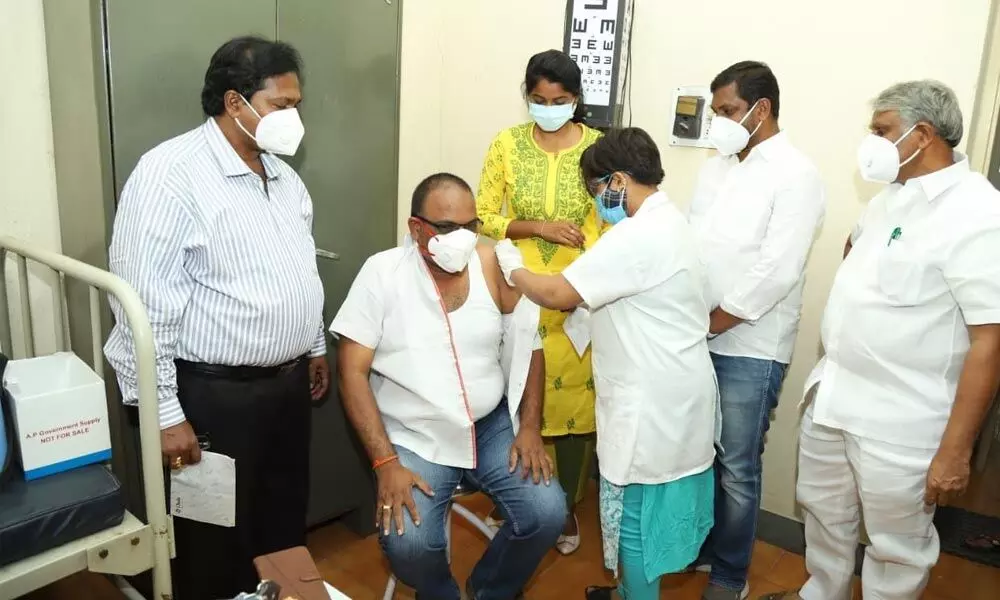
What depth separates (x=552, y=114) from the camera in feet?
7.21

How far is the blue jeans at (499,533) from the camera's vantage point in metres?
1.76

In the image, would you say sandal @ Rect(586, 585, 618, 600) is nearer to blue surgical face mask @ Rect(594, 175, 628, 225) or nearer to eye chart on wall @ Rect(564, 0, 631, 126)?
Result: blue surgical face mask @ Rect(594, 175, 628, 225)

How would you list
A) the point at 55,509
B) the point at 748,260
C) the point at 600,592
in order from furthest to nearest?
the point at 600,592 → the point at 748,260 → the point at 55,509

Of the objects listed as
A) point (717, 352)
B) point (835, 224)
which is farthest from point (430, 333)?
point (835, 224)

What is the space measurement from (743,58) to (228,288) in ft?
5.72

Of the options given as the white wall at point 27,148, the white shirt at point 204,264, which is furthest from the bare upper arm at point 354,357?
the white wall at point 27,148

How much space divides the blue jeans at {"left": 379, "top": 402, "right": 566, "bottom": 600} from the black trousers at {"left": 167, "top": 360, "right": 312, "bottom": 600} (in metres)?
0.31

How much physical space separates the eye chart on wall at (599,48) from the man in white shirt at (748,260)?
56 centimetres

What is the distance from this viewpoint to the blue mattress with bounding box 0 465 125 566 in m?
1.34

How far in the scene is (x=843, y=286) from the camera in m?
1.81

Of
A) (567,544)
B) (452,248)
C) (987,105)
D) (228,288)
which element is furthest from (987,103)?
(228,288)

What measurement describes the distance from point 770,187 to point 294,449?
144 centimetres

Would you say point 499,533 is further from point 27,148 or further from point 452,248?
point 27,148

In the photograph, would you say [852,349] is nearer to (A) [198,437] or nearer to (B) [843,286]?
(B) [843,286]
